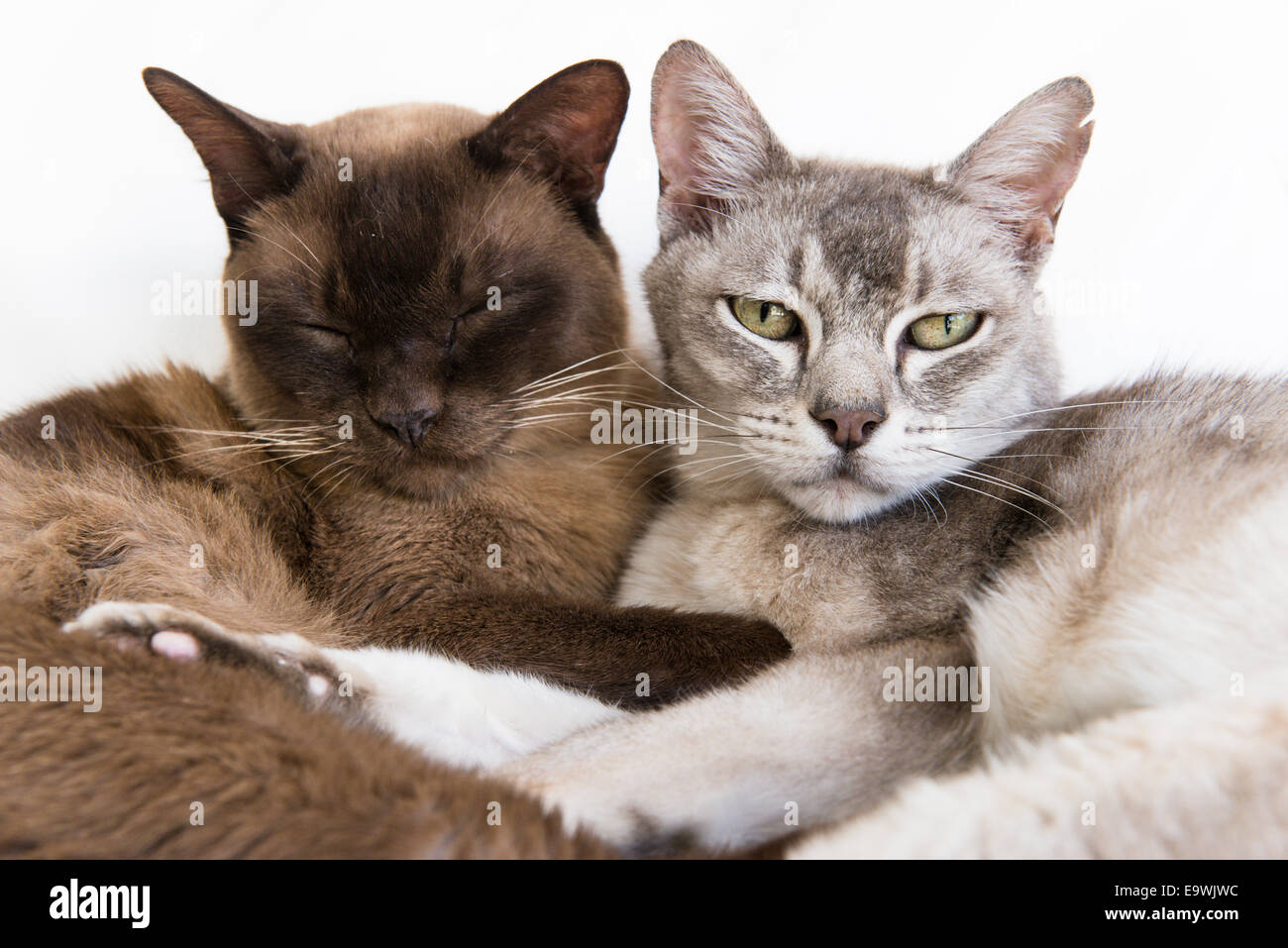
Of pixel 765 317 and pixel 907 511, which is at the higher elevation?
pixel 765 317

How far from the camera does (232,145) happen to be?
1.98 metres

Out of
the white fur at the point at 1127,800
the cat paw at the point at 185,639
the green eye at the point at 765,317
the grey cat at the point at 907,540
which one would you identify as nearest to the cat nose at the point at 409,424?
the grey cat at the point at 907,540

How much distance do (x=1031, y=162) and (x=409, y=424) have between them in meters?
1.23

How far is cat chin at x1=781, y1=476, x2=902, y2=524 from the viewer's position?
172 cm

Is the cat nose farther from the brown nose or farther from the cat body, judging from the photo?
the brown nose

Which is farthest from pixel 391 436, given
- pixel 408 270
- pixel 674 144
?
pixel 674 144

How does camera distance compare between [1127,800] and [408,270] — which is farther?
[408,270]

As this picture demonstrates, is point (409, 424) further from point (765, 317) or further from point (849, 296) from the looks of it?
point (849, 296)

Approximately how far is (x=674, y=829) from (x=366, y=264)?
3.64 ft

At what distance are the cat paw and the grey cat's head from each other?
0.81 m

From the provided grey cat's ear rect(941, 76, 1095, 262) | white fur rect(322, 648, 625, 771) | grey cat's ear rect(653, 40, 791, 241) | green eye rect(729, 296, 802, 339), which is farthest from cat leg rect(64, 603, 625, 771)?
grey cat's ear rect(941, 76, 1095, 262)

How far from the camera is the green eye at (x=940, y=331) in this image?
5.87ft

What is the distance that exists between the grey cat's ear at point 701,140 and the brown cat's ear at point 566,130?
0.10m
